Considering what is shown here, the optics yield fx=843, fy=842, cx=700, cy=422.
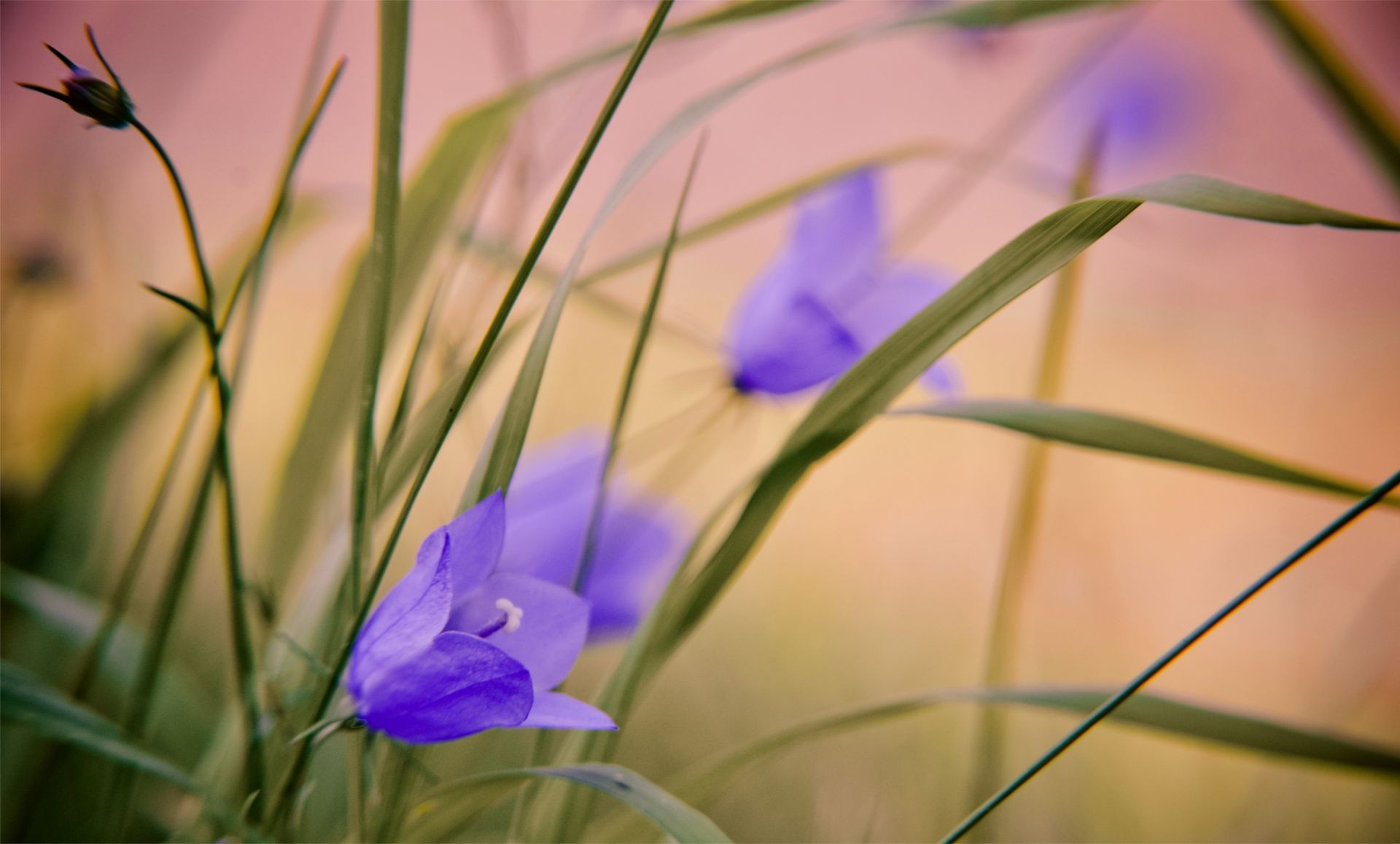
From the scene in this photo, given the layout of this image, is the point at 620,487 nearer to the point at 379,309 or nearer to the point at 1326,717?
the point at 379,309

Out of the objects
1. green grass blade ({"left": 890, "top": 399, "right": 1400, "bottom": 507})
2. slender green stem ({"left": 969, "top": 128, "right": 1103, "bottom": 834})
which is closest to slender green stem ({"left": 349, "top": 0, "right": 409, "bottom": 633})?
green grass blade ({"left": 890, "top": 399, "right": 1400, "bottom": 507})

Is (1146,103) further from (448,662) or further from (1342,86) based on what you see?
(448,662)

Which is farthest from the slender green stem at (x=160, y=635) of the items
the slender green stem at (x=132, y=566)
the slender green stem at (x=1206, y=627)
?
the slender green stem at (x=1206, y=627)

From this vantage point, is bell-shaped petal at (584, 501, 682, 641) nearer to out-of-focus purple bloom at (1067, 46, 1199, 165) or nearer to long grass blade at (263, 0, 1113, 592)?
long grass blade at (263, 0, 1113, 592)

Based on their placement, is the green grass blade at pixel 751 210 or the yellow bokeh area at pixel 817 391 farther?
the yellow bokeh area at pixel 817 391

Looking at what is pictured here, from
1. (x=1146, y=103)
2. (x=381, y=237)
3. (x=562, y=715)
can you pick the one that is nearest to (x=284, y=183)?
(x=381, y=237)

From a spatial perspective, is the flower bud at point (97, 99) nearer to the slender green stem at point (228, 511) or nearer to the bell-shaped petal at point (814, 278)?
the slender green stem at point (228, 511)

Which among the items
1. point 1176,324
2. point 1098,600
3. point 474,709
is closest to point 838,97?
point 1176,324
